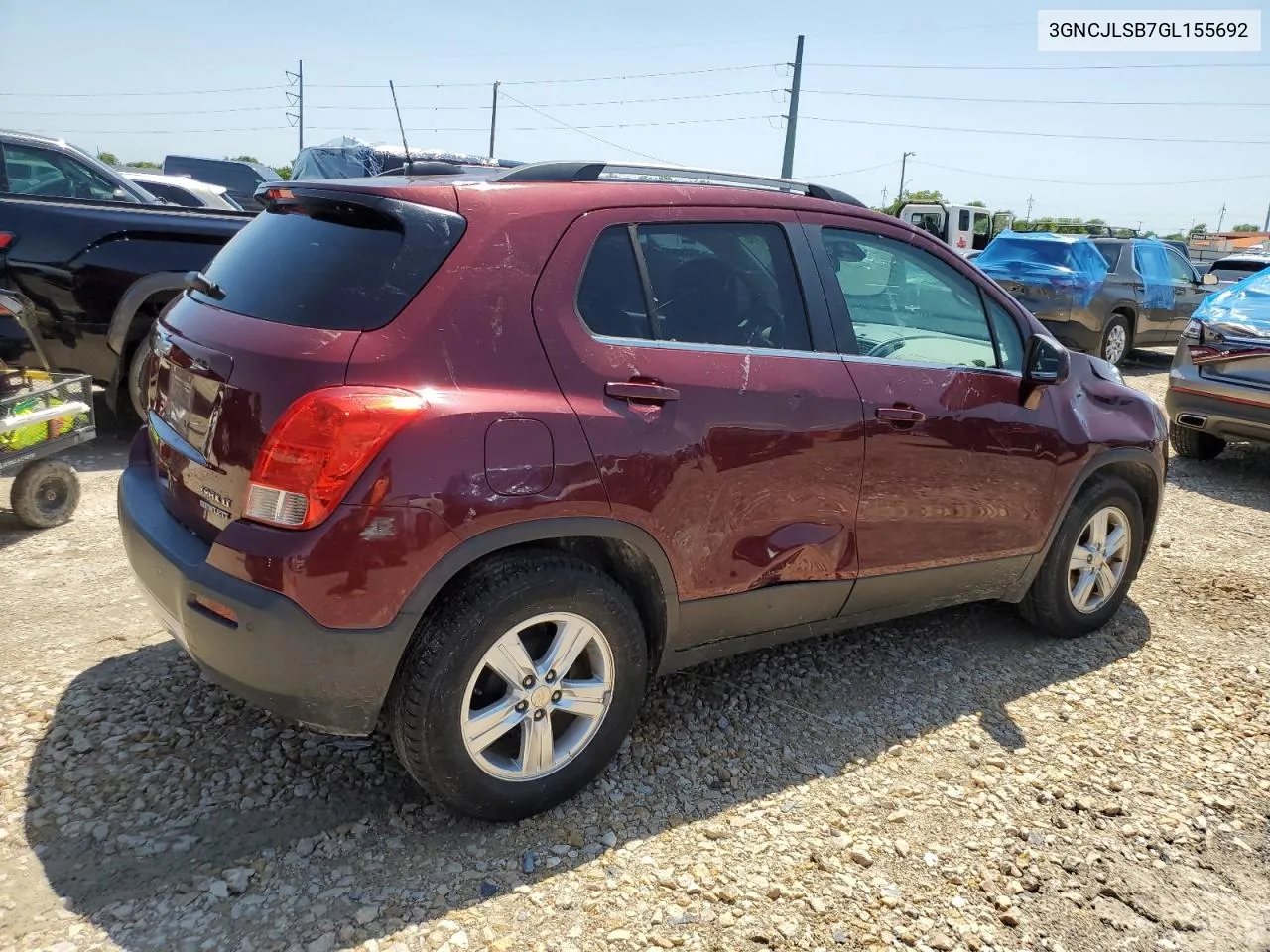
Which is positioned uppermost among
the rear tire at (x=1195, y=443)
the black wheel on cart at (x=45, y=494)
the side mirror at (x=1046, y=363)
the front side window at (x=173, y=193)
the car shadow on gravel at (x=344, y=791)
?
the front side window at (x=173, y=193)

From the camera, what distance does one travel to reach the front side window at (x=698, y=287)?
2.80m

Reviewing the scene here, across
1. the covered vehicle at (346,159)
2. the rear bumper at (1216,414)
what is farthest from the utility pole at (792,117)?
the rear bumper at (1216,414)

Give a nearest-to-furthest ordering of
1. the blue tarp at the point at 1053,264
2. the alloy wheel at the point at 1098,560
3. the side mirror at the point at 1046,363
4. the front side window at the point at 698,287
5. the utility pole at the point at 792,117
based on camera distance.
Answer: the front side window at the point at 698,287 → the side mirror at the point at 1046,363 → the alloy wheel at the point at 1098,560 → the blue tarp at the point at 1053,264 → the utility pole at the point at 792,117

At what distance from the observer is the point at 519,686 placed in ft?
8.80

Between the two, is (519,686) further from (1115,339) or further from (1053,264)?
(1115,339)

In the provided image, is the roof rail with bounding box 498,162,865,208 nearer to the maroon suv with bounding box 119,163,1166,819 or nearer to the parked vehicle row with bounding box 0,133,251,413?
the maroon suv with bounding box 119,163,1166,819

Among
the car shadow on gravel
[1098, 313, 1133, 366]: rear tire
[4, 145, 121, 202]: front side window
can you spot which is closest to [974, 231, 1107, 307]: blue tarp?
[1098, 313, 1133, 366]: rear tire

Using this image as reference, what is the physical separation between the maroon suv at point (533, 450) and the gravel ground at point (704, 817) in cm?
30

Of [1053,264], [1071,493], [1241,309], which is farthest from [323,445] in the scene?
[1053,264]

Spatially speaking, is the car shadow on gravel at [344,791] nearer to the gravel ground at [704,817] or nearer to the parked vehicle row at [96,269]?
the gravel ground at [704,817]

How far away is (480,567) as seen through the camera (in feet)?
8.48

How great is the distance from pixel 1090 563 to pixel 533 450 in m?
2.90

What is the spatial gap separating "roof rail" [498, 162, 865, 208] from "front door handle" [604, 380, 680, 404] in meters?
0.66

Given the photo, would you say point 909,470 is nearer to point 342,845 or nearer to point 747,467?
point 747,467
